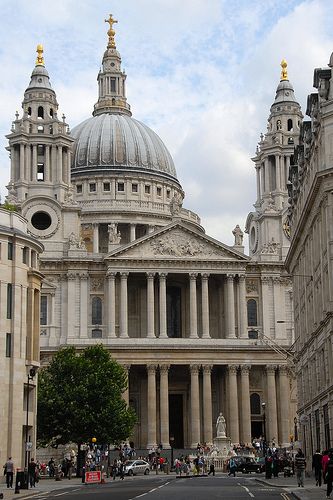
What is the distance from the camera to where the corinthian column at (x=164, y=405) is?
102 meters

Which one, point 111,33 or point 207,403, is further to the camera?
point 111,33

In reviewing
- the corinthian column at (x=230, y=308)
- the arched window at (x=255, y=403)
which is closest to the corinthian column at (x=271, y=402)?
the arched window at (x=255, y=403)

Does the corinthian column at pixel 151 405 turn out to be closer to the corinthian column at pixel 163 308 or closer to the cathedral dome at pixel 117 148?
the corinthian column at pixel 163 308

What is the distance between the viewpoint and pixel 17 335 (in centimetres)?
6347

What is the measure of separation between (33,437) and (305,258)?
71.1ft

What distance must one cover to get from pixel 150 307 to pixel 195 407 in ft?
37.3

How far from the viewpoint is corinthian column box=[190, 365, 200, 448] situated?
4055 inches

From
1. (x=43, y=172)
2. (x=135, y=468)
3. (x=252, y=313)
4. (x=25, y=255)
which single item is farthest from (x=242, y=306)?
(x=25, y=255)

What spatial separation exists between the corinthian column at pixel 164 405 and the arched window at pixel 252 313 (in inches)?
452

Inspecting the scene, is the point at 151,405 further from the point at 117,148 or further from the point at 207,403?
the point at 117,148

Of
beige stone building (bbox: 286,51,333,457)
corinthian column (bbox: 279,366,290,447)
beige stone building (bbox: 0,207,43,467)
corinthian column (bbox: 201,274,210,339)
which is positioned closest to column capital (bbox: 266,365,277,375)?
corinthian column (bbox: 279,366,290,447)

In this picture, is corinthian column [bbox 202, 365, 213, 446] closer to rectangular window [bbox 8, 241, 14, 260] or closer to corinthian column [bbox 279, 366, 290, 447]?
corinthian column [bbox 279, 366, 290, 447]

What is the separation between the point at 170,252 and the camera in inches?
4252

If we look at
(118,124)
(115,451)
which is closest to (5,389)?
(115,451)
